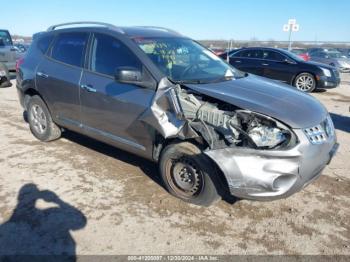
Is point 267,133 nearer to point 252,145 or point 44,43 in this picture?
point 252,145

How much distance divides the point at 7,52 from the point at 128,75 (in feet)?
37.7

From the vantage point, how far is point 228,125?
322cm

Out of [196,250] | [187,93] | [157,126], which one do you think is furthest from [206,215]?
[187,93]

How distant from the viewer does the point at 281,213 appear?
358 cm

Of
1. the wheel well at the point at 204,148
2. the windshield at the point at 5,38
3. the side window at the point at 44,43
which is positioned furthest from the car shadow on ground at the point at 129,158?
the windshield at the point at 5,38

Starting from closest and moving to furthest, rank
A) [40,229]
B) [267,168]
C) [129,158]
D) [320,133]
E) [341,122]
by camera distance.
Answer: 1. [267,168]
2. [40,229]
3. [320,133]
4. [129,158]
5. [341,122]

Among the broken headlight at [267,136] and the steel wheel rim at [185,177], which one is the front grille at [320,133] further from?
the steel wheel rim at [185,177]

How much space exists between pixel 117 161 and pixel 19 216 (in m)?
1.67

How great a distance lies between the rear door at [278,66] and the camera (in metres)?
11.3

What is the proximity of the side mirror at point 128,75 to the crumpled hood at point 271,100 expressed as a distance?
55 cm

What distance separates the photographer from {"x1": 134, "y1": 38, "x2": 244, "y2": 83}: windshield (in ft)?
12.8

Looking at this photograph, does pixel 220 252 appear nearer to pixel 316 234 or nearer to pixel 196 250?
pixel 196 250

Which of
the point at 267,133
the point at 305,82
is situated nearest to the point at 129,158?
the point at 267,133

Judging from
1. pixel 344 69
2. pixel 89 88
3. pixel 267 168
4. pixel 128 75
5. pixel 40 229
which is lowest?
pixel 344 69
